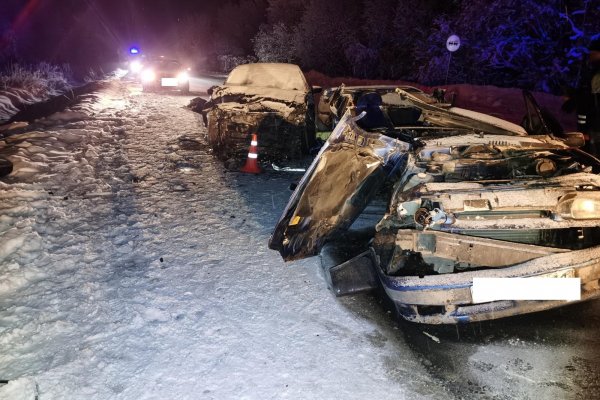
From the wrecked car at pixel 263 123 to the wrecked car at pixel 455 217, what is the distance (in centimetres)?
307

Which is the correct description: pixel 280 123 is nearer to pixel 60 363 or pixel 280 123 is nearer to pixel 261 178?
pixel 261 178

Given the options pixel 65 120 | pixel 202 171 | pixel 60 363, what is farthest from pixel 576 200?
pixel 65 120

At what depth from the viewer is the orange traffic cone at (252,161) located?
21.1 ft

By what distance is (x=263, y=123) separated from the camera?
6.59 m

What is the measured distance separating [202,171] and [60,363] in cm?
431

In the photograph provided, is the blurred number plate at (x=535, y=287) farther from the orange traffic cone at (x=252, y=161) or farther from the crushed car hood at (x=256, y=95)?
the crushed car hood at (x=256, y=95)

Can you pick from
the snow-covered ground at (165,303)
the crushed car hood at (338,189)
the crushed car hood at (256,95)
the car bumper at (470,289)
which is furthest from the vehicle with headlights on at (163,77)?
the car bumper at (470,289)

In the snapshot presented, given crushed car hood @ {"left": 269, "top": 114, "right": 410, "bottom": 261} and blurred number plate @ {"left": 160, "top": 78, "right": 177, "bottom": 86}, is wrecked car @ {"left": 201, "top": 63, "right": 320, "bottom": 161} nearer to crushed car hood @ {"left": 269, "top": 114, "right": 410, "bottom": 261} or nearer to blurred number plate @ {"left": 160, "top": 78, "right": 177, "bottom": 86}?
crushed car hood @ {"left": 269, "top": 114, "right": 410, "bottom": 261}

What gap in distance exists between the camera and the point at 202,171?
257 inches

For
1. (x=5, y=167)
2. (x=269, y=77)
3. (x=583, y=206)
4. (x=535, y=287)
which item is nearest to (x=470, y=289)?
(x=535, y=287)

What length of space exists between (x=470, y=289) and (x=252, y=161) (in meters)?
4.56

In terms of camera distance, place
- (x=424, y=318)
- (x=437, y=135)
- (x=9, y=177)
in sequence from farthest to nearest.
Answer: (x=9, y=177) → (x=437, y=135) → (x=424, y=318)

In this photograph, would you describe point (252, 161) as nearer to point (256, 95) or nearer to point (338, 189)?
point (256, 95)

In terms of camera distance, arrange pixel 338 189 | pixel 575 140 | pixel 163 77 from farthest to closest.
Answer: pixel 163 77 → pixel 338 189 → pixel 575 140
